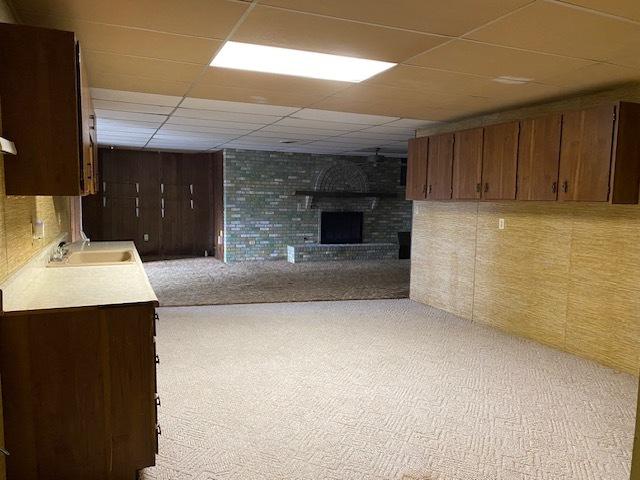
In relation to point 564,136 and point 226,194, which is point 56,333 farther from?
point 226,194

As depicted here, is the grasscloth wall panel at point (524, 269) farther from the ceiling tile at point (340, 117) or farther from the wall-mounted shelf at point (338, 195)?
the wall-mounted shelf at point (338, 195)

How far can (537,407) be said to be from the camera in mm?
2967

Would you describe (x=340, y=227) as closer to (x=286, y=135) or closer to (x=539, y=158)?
(x=286, y=135)

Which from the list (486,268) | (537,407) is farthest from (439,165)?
(537,407)

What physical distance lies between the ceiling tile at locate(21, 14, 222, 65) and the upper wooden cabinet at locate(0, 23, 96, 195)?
0.55 meters

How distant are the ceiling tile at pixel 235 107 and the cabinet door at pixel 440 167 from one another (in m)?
1.63

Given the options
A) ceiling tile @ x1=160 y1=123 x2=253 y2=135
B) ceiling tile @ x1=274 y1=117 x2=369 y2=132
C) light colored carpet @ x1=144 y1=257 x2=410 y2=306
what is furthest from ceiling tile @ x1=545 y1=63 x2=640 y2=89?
ceiling tile @ x1=160 y1=123 x2=253 y2=135

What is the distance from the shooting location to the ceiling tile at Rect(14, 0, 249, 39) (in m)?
2.16

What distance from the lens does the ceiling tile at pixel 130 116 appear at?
5.13m

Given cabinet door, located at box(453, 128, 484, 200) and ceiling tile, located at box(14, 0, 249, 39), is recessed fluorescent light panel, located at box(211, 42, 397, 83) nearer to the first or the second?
ceiling tile, located at box(14, 0, 249, 39)

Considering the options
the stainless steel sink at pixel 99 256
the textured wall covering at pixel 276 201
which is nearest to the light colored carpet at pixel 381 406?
the stainless steel sink at pixel 99 256

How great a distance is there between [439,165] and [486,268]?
124 cm

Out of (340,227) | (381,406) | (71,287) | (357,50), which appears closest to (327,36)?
(357,50)

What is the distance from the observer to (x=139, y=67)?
3256 millimetres
